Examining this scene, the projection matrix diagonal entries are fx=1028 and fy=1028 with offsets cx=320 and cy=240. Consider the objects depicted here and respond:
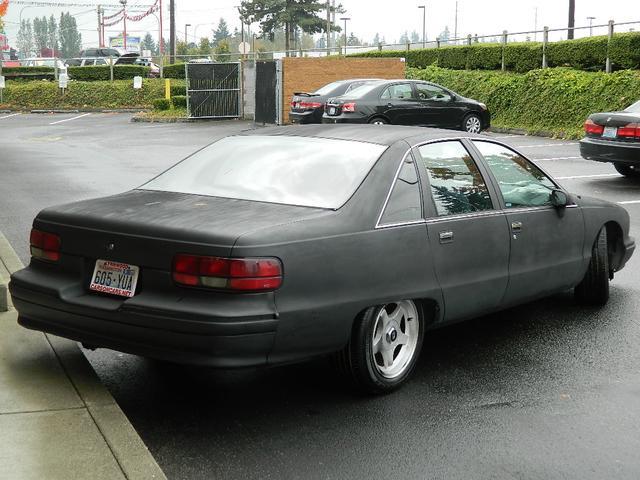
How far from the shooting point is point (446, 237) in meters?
5.82

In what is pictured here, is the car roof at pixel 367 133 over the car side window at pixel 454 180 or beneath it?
over

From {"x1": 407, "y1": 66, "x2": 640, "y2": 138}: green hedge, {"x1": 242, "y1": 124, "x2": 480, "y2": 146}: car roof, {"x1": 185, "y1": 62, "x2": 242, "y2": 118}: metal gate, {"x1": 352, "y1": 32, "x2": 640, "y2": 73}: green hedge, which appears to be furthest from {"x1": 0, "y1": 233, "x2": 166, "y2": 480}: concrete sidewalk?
{"x1": 185, "y1": 62, "x2": 242, "y2": 118}: metal gate

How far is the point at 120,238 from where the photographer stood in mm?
5105

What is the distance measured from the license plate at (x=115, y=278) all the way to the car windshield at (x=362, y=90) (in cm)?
1837

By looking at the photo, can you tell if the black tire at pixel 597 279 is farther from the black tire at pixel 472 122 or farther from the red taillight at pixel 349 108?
the black tire at pixel 472 122

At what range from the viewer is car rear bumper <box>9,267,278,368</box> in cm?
471

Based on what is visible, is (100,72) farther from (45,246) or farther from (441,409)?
(441,409)

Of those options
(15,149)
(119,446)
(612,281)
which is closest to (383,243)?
(119,446)

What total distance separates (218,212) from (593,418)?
217cm

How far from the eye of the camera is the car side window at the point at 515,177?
655 cm

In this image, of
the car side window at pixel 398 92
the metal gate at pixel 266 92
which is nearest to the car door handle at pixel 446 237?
the car side window at pixel 398 92

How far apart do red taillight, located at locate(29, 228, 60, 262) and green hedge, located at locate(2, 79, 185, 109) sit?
3845cm

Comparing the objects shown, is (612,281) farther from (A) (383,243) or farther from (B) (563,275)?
(A) (383,243)

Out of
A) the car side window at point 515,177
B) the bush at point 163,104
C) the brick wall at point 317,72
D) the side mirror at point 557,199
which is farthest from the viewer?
the bush at point 163,104
